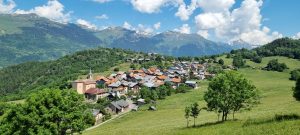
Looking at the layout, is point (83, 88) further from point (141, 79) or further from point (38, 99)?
point (38, 99)

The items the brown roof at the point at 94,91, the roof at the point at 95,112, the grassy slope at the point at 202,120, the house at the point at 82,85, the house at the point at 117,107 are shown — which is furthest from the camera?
the house at the point at 82,85

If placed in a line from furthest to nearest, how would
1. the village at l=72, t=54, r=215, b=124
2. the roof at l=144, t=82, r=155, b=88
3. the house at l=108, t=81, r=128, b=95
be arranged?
the house at l=108, t=81, r=128, b=95
the roof at l=144, t=82, r=155, b=88
the village at l=72, t=54, r=215, b=124

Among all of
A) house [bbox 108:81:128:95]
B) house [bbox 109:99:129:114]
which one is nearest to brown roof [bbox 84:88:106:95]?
house [bbox 108:81:128:95]

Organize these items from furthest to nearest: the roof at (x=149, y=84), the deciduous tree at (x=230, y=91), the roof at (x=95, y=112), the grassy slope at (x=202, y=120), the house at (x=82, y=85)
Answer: the house at (x=82, y=85), the roof at (x=149, y=84), the roof at (x=95, y=112), the deciduous tree at (x=230, y=91), the grassy slope at (x=202, y=120)

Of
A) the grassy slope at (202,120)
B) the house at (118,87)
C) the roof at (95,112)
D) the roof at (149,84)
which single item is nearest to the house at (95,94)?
the house at (118,87)

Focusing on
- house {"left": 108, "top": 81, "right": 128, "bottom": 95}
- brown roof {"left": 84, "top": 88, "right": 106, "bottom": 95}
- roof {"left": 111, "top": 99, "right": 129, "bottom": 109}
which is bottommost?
roof {"left": 111, "top": 99, "right": 129, "bottom": 109}

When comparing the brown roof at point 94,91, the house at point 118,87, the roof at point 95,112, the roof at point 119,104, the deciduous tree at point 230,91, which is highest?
the deciduous tree at point 230,91

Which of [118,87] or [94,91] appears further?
[118,87]

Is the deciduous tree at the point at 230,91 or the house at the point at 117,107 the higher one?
the deciduous tree at the point at 230,91

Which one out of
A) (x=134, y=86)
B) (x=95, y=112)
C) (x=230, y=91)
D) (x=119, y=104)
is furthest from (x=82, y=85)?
(x=230, y=91)

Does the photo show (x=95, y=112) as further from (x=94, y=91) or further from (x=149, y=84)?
(x=149, y=84)

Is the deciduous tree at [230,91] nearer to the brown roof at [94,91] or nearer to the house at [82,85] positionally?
the brown roof at [94,91]

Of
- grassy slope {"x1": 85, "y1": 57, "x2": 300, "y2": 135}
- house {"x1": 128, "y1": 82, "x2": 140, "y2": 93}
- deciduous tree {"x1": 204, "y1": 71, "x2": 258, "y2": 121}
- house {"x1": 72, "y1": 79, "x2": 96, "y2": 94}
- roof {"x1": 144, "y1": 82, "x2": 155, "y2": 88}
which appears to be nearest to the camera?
grassy slope {"x1": 85, "y1": 57, "x2": 300, "y2": 135}

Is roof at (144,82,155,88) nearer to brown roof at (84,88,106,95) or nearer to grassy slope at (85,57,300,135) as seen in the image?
brown roof at (84,88,106,95)
